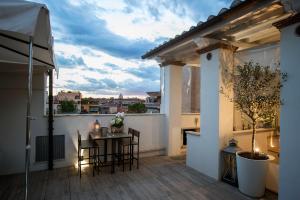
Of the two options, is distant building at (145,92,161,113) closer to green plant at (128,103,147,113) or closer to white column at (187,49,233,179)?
green plant at (128,103,147,113)

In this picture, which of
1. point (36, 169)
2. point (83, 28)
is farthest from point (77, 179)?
point (83, 28)

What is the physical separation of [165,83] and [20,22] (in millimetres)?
4253

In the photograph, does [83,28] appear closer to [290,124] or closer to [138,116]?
[138,116]

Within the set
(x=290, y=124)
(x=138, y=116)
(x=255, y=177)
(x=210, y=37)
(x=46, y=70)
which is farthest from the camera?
(x=138, y=116)

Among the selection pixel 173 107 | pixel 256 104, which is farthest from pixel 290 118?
pixel 173 107

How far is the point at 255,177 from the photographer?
9.55 feet

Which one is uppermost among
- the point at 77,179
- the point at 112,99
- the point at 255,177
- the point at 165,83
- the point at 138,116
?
the point at 165,83

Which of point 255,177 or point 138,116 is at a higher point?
point 138,116

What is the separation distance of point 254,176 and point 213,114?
1.26 metres

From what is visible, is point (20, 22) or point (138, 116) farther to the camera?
point (138, 116)

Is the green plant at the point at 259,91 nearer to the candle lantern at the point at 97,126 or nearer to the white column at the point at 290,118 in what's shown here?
the white column at the point at 290,118

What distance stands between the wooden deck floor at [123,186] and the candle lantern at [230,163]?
5.6 inches

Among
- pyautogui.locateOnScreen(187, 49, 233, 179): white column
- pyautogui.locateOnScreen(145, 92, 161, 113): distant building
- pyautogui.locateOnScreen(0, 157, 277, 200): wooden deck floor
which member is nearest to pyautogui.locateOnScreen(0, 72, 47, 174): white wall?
pyautogui.locateOnScreen(0, 157, 277, 200): wooden deck floor

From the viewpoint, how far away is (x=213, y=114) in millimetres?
3721
